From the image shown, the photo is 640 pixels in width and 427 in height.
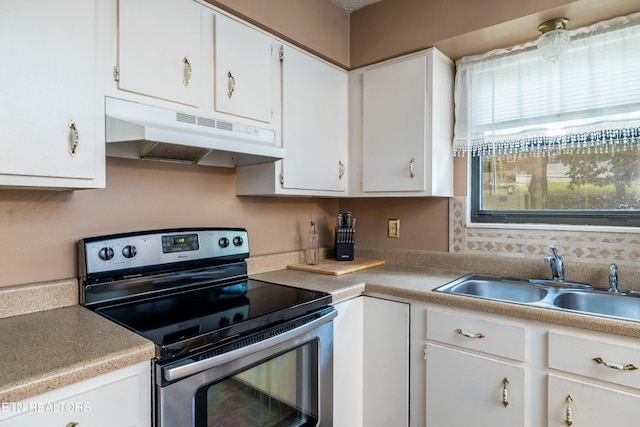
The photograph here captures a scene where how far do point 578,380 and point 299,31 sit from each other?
1.92 m

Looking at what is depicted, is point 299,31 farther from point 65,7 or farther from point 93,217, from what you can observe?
point 93,217

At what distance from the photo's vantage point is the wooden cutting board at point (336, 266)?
1988 millimetres

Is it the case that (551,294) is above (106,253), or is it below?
below

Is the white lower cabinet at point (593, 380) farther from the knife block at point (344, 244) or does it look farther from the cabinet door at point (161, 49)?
the cabinet door at point (161, 49)

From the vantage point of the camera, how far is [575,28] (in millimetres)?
1763

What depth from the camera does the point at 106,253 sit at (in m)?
1.39

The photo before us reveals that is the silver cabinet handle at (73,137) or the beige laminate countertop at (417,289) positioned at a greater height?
the silver cabinet handle at (73,137)

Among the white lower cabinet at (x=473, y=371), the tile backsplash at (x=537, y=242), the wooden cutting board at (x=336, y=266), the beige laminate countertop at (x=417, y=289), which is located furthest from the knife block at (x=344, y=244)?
the white lower cabinet at (x=473, y=371)

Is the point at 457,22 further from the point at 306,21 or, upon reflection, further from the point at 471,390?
the point at 471,390

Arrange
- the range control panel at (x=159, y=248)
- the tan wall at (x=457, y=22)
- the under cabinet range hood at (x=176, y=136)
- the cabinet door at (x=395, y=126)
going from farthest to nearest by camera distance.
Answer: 1. the cabinet door at (x=395, y=126)
2. the tan wall at (x=457, y=22)
3. the range control panel at (x=159, y=248)
4. the under cabinet range hood at (x=176, y=136)

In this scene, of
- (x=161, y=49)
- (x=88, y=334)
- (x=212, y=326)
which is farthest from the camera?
(x=161, y=49)

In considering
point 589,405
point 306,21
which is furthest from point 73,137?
point 589,405

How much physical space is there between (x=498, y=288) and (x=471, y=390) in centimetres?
56

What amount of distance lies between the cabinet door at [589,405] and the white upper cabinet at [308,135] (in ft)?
4.43
